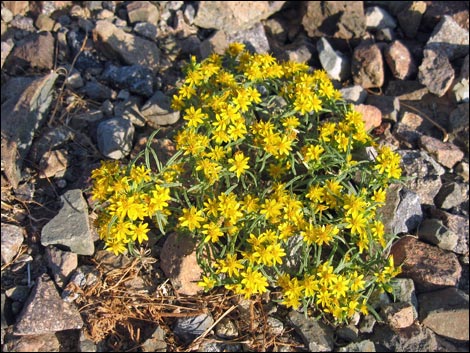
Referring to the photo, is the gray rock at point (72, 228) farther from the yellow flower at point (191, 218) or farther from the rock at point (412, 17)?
the rock at point (412, 17)

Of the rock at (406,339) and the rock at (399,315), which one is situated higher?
the rock at (399,315)

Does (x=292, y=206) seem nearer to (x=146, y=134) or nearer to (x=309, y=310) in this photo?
(x=309, y=310)

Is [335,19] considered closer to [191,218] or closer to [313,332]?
[191,218]

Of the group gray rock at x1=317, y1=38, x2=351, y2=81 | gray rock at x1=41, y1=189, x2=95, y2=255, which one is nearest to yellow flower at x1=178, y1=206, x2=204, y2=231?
gray rock at x1=41, y1=189, x2=95, y2=255

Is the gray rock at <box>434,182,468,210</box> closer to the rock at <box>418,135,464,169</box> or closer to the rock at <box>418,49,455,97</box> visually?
the rock at <box>418,135,464,169</box>

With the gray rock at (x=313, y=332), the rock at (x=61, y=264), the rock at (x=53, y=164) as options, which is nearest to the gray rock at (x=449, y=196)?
the gray rock at (x=313, y=332)
